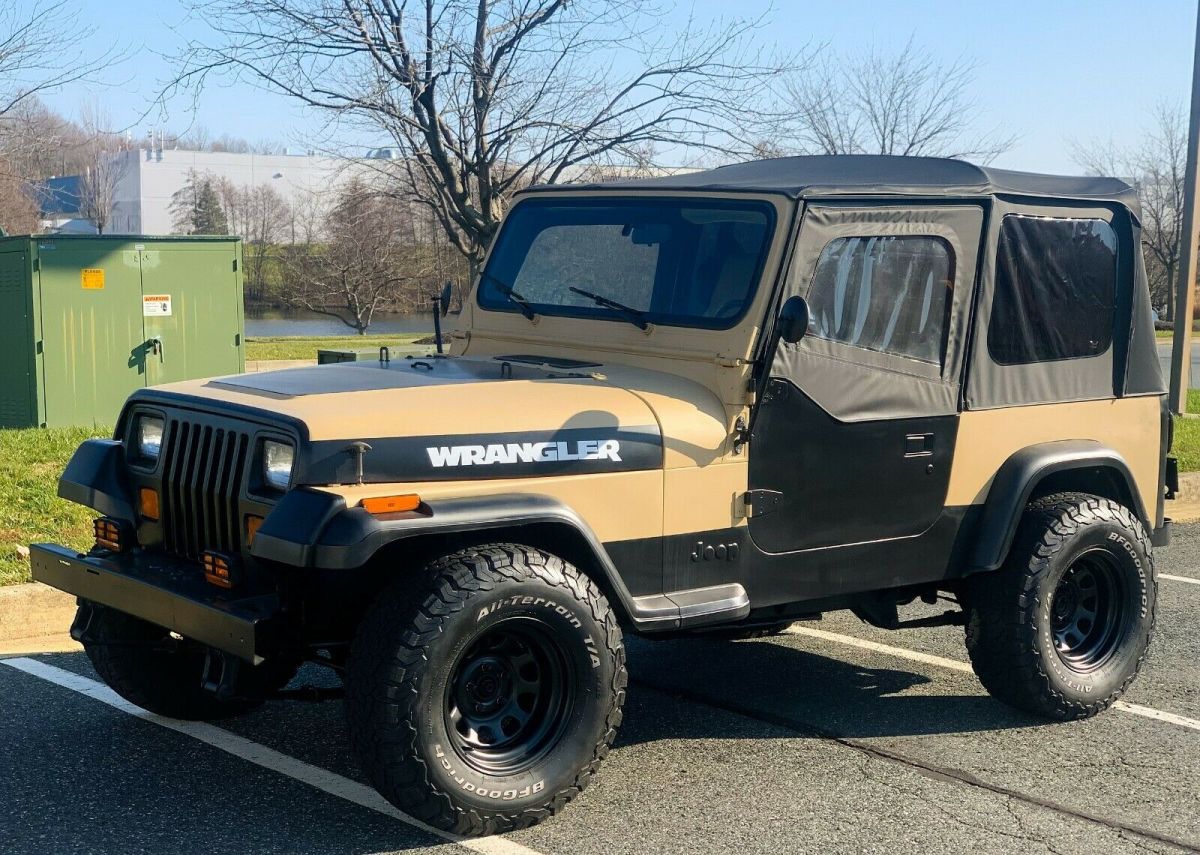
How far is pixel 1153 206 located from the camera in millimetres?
30781

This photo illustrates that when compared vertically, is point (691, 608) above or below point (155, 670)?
above

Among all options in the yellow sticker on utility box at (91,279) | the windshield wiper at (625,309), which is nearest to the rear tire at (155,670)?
the windshield wiper at (625,309)

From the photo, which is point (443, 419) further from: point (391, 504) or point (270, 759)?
point (270, 759)

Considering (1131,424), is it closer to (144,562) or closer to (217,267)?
(144,562)

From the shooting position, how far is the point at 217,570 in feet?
13.7

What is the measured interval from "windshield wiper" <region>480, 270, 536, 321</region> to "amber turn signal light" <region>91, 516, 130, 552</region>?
1.66m

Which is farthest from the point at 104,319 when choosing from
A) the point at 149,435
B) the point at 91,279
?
the point at 149,435

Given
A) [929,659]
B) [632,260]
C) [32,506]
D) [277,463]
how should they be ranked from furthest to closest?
[32,506] < [929,659] < [632,260] < [277,463]

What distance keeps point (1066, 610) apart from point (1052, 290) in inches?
49.1

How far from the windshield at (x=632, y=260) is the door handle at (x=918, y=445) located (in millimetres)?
800

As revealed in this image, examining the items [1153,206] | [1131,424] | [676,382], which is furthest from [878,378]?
[1153,206]

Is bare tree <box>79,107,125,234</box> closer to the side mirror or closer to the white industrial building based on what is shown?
the white industrial building

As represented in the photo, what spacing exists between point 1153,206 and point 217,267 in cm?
2405

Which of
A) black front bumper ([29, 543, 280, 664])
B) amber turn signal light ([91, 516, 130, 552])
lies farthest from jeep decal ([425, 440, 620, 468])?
amber turn signal light ([91, 516, 130, 552])
